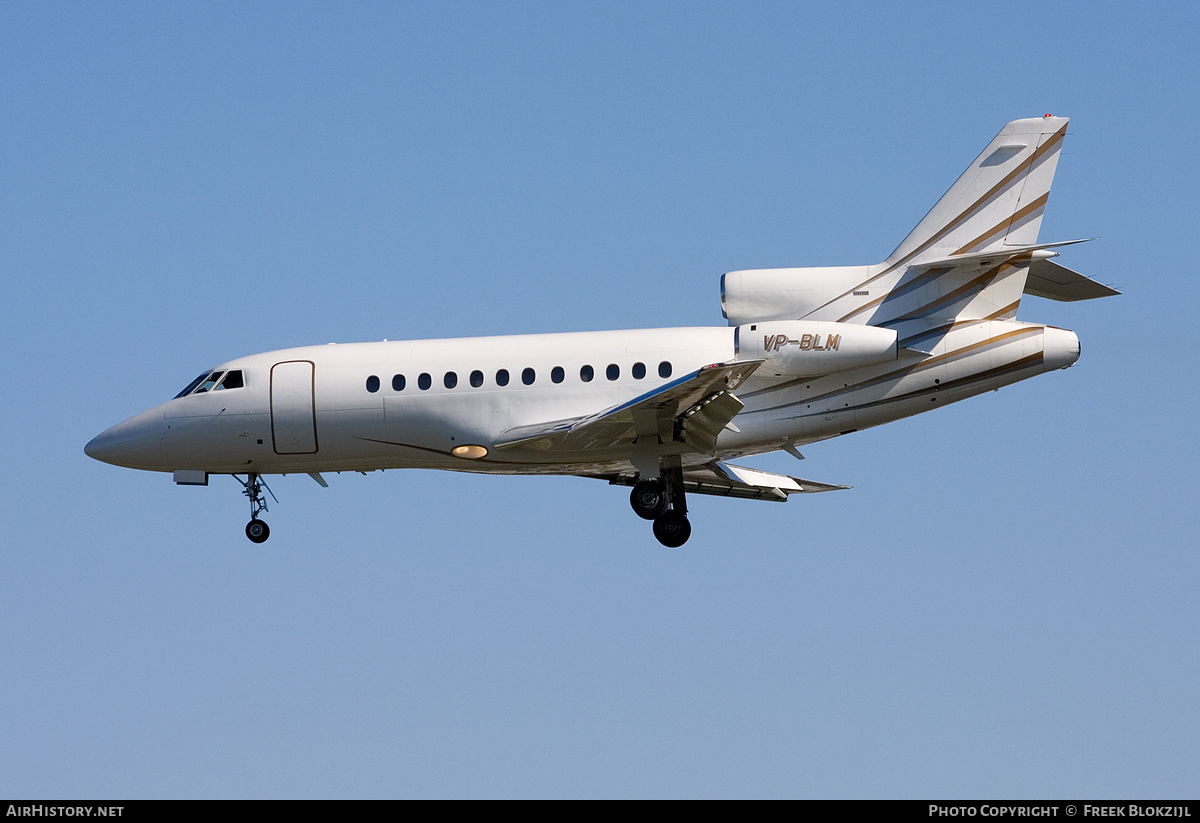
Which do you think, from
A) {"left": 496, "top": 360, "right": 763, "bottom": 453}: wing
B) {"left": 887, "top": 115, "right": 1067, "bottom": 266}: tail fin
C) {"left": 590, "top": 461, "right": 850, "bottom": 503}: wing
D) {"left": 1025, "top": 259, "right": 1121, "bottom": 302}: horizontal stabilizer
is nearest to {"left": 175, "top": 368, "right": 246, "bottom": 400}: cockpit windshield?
{"left": 496, "top": 360, "right": 763, "bottom": 453}: wing

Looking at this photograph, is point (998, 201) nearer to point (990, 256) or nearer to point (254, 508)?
point (990, 256)

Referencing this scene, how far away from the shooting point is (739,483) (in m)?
32.9

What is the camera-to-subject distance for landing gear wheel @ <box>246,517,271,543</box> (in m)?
30.8

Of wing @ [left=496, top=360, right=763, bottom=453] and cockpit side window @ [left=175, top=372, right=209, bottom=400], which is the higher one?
cockpit side window @ [left=175, top=372, right=209, bottom=400]

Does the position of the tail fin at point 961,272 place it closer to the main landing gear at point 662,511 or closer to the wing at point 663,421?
the wing at point 663,421

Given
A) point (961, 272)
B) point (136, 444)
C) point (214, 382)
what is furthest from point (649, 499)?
point (136, 444)

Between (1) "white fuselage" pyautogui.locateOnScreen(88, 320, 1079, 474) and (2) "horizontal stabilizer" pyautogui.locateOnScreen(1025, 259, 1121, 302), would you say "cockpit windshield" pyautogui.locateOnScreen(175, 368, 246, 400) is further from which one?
(2) "horizontal stabilizer" pyautogui.locateOnScreen(1025, 259, 1121, 302)

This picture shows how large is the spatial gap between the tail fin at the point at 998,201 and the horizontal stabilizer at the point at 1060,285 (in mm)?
556

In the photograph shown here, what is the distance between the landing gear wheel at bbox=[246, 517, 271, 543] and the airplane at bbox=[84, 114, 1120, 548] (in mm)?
1107

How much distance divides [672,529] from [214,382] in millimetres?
9683

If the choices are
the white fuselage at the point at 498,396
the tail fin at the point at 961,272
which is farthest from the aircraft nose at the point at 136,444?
the tail fin at the point at 961,272
